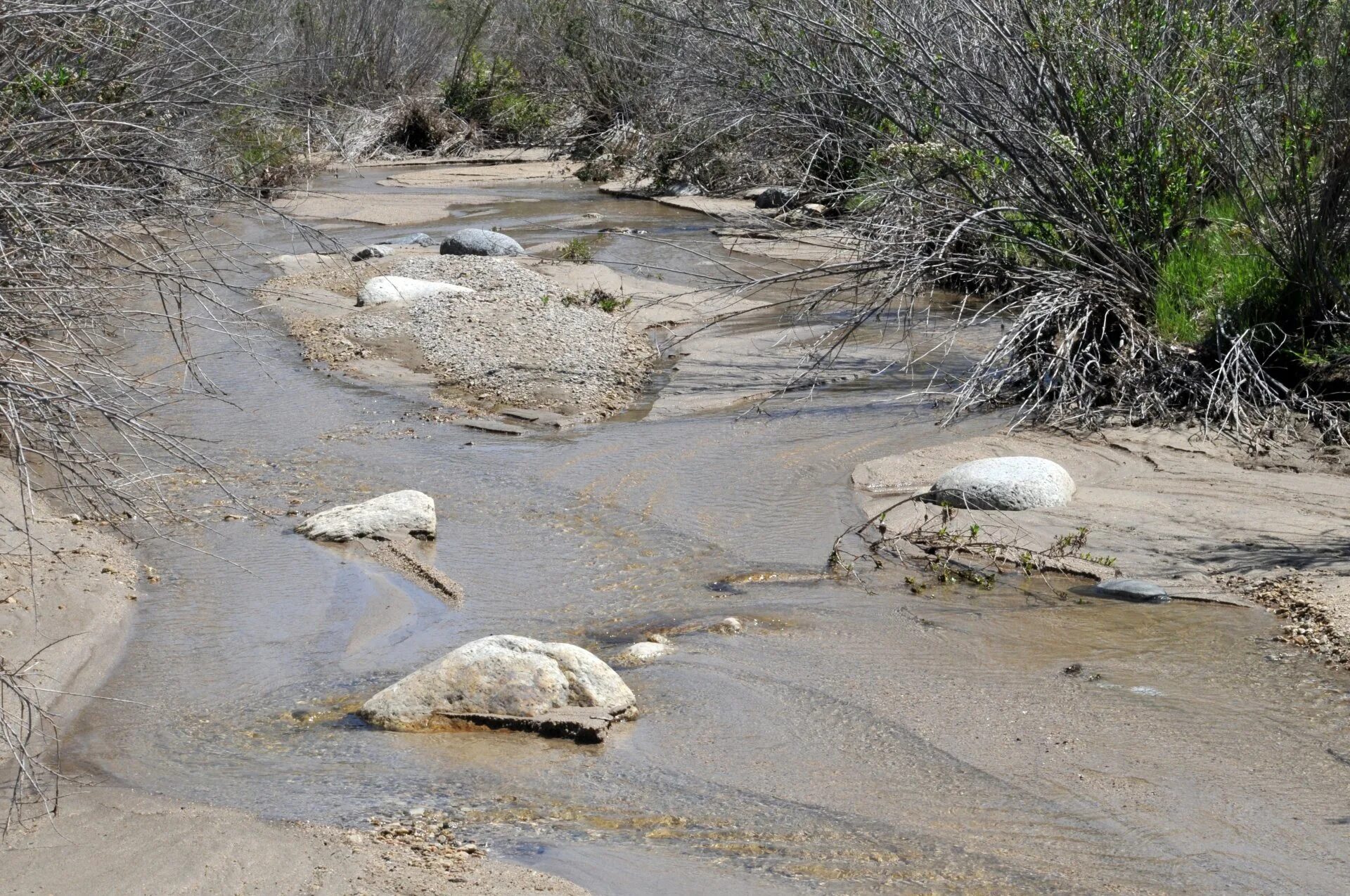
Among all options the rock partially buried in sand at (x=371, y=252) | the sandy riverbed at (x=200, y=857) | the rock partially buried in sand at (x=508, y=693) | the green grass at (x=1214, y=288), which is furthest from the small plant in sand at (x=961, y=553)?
the rock partially buried in sand at (x=371, y=252)

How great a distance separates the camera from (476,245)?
15062 mm

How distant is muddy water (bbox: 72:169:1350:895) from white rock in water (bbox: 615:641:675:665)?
0.14m

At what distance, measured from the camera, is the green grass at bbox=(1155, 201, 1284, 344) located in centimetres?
920

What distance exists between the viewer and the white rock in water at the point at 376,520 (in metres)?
7.27

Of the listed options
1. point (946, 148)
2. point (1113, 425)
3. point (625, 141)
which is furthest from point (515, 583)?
point (625, 141)

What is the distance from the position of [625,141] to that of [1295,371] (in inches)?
702

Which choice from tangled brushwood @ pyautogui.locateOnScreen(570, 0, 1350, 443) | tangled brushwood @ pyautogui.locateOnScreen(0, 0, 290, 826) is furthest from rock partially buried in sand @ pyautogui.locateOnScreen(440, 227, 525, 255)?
tangled brushwood @ pyautogui.locateOnScreen(0, 0, 290, 826)

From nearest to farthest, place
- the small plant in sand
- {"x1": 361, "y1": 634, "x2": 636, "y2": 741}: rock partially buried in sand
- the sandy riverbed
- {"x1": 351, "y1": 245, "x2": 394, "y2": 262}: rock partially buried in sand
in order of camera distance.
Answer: the sandy riverbed → {"x1": 361, "y1": 634, "x2": 636, "y2": 741}: rock partially buried in sand → the small plant in sand → {"x1": 351, "y1": 245, "x2": 394, "y2": 262}: rock partially buried in sand

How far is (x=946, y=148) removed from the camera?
10.2m

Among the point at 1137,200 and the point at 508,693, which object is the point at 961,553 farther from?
the point at 1137,200

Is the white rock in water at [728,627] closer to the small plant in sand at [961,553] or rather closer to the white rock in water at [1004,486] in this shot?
the small plant in sand at [961,553]

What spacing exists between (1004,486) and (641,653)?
263cm

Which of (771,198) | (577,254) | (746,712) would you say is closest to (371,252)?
(577,254)

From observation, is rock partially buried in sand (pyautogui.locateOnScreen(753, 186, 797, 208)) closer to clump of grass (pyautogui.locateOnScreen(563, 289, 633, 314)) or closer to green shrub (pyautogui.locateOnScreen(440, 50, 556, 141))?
clump of grass (pyautogui.locateOnScreen(563, 289, 633, 314))
